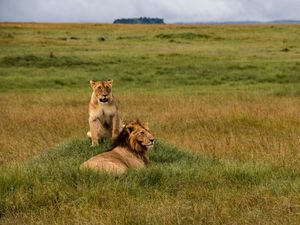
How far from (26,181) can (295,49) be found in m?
37.5

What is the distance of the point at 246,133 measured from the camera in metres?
13.0

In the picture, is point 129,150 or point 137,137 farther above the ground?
point 137,137

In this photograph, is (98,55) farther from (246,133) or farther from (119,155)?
(119,155)

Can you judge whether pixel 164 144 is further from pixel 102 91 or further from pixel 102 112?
pixel 102 91

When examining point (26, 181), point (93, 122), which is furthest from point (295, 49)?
point (26, 181)

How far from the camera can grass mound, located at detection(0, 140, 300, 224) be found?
18.8 ft

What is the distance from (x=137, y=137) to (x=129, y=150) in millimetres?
227

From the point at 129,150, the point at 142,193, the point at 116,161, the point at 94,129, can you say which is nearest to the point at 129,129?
the point at 129,150

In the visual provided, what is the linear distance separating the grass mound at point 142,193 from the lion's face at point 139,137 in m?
0.47

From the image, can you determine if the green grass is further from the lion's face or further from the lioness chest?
the lion's face

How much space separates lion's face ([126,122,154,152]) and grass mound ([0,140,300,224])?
47 cm

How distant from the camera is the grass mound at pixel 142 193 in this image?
5.74 metres

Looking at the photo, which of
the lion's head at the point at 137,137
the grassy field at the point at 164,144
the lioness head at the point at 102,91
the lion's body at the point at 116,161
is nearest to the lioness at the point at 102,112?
the lioness head at the point at 102,91

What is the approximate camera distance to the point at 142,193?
6.70 meters
